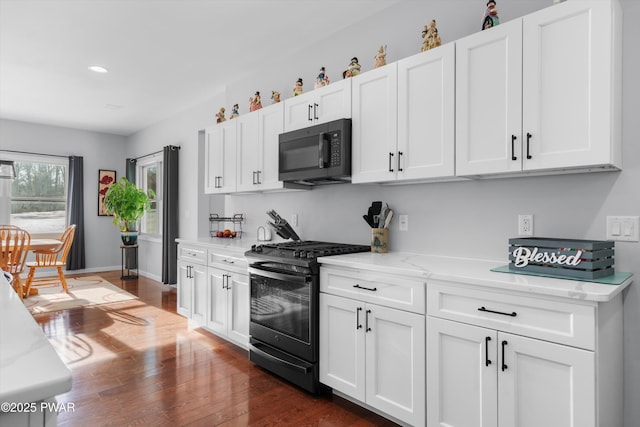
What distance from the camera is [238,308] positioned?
3211mm

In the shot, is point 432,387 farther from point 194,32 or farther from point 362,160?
point 194,32

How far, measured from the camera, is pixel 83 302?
4.91 meters

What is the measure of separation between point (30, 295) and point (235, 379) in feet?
13.5

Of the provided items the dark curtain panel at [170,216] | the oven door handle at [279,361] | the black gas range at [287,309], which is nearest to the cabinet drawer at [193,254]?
the black gas range at [287,309]

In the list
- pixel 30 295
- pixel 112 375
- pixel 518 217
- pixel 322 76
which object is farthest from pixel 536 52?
pixel 30 295

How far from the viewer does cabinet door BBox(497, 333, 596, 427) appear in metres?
1.45

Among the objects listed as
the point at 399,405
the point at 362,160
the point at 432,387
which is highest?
the point at 362,160

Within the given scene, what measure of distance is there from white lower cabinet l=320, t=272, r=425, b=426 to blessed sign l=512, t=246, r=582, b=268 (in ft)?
1.75

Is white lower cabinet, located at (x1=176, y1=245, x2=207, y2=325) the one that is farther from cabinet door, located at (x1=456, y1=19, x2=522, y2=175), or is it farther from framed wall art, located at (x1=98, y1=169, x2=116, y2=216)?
framed wall art, located at (x1=98, y1=169, x2=116, y2=216)

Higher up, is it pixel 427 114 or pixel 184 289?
pixel 427 114

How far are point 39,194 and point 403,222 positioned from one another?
6.76 metres

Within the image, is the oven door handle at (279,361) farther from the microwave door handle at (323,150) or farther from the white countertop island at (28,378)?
the white countertop island at (28,378)

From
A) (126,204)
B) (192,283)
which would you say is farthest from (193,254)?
(126,204)

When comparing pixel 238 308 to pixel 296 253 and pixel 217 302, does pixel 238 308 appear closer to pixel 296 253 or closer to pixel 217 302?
pixel 217 302
